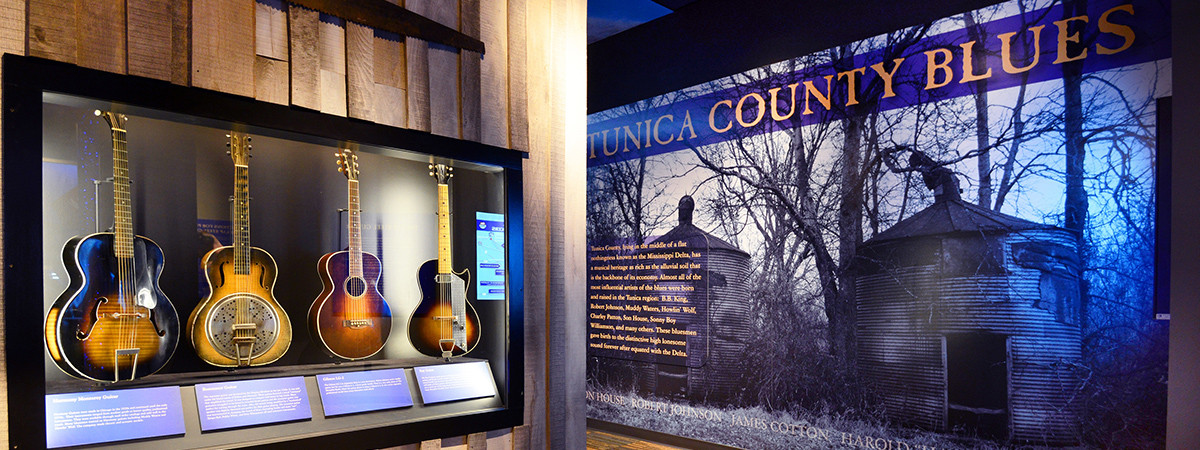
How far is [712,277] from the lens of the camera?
15.6 feet

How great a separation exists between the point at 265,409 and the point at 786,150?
357cm

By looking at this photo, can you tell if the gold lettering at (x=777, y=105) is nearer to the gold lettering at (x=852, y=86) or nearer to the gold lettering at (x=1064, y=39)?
the gold lettering at (x=852, y=86)

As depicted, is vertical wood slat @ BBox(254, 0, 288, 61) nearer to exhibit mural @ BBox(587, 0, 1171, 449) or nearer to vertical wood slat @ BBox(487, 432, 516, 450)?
vertical wood slat @ BBox(487, 432, 516, 450)

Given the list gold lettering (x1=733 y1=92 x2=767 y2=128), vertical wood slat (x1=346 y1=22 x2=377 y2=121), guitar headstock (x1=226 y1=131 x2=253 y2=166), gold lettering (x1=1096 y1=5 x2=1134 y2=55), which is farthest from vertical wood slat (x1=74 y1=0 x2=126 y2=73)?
gold lettering (x1=1096 y1=5 x2=1134 y2=55)

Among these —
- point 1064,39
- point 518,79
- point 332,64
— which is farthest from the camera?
point 1064,39

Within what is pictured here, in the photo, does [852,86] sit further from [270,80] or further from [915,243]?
[270,80]

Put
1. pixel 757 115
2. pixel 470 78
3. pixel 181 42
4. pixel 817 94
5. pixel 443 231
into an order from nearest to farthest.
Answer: pixel 181 42 < pixel 443 231 < pixel 470 78 < pixel 817 94 < pixel 757 115

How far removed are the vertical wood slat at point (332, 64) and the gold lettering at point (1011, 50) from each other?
328cm

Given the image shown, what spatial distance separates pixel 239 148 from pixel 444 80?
65 centimetres

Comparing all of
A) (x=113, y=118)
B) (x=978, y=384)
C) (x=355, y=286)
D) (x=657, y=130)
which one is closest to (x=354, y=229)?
(x=355, y=286)

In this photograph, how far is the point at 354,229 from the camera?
1.89 metres

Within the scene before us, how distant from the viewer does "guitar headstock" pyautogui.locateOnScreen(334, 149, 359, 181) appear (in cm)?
188

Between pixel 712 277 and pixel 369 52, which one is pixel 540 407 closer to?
pixel 369 52

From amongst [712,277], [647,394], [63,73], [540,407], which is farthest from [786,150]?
[63,73]
